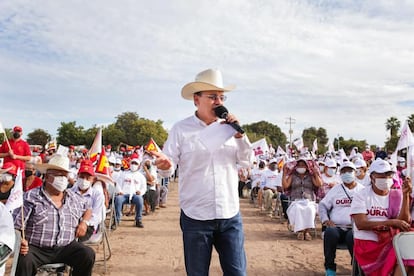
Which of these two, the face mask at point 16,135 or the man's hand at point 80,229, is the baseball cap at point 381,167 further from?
the face mask at point 16,135

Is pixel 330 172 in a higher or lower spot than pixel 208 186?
higher

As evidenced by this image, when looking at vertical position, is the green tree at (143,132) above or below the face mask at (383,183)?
above

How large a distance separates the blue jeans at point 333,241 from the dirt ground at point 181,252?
66 centimetres

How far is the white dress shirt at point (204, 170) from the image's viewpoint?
117 inches

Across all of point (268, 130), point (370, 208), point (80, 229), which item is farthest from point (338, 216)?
point (268, 130)

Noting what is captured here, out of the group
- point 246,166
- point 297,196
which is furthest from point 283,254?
point 246,166

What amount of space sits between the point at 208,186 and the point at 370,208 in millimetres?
2496

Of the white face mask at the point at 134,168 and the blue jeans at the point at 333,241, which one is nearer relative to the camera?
the blue jeans at the point at 333,241

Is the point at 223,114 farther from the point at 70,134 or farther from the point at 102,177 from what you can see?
the point at 70,134

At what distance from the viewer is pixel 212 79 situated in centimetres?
316

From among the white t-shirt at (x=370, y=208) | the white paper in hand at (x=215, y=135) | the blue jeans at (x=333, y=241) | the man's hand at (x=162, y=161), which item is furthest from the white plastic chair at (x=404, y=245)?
the man's hand at (x=162, y=161)

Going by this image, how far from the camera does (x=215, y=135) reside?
9.99 ft

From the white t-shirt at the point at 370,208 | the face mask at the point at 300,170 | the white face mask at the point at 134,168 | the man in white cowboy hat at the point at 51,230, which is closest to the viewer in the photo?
the man in white cowboy hat at the point at 51,230

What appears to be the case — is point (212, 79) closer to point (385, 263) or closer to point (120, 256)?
point (385, 263)
